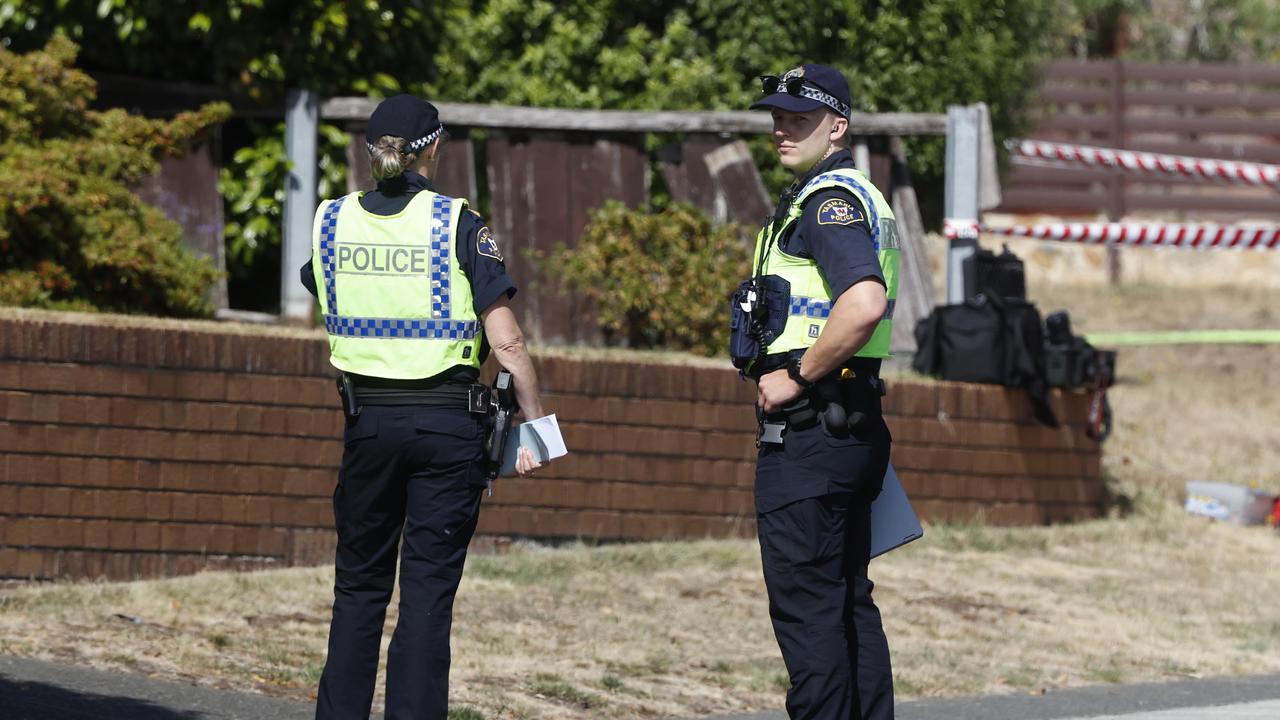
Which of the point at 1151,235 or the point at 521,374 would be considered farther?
the point at 1151,235

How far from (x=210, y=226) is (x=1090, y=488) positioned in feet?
16.5

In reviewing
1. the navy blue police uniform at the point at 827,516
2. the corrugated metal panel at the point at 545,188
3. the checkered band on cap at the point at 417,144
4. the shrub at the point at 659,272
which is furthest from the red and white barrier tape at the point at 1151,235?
the checkered band on cap at the point at 417,144

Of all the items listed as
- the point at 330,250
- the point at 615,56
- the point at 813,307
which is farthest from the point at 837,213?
the point at 615,56

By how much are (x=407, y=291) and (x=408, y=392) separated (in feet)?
0.86

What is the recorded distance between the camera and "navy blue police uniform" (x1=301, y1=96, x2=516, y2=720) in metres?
4.67

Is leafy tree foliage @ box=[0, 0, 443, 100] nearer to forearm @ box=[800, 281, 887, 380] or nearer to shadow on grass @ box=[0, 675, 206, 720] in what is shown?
shadow on grass @ box=[0, 675, 206, 720]

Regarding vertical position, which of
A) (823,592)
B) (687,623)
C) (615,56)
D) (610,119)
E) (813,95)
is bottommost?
(687,623)

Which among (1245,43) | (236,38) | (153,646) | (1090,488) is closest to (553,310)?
(236,38)

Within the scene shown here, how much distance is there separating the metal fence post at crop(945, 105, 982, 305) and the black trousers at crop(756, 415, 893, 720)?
5497 millimetres

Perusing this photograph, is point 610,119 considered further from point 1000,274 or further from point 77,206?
point 77,206

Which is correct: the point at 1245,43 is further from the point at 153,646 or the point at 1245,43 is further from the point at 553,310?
the point at 153,646

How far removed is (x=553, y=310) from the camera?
984cm

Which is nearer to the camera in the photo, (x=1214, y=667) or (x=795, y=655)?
(x=795, y=655)

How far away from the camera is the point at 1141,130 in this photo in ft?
60.2
